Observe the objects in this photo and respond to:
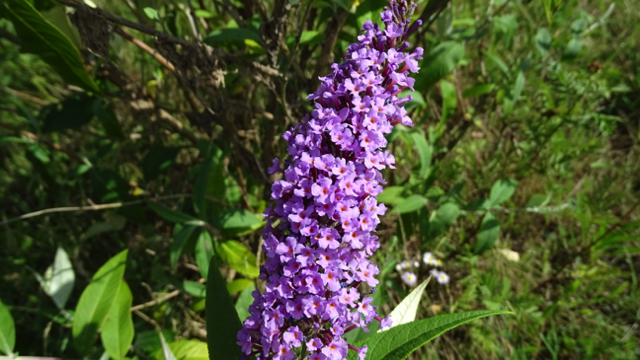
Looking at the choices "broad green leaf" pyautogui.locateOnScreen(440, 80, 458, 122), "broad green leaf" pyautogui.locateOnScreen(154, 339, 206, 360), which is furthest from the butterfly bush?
"broad green leaf" pyautogui.locateOnScreen(440, 80, 458, 122)

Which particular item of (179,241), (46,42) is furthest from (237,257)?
(46,42)

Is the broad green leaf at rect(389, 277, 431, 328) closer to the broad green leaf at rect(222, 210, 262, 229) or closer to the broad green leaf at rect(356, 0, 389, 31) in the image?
the broad green leaf at rect(222, 210, 262, 229)

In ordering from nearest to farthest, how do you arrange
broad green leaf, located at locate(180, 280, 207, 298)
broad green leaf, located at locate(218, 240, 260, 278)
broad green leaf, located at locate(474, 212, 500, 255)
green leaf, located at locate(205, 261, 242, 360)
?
1. green leaf, located at locate(205, 261, 242, 360)
2. broad green leaf, located at locate(218, 240, 260, 278)
3. broad green leaf, located at locate(180, 280, 207, 298)
4. broad green leaf, located at locate(474, 212, 500, 255)

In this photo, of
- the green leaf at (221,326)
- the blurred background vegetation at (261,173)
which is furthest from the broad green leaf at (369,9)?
the green leaf at (221,326)

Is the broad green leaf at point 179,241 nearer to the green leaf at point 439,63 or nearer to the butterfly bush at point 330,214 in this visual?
the butterfly bush at point 330,214

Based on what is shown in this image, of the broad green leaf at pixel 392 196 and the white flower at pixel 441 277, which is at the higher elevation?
the broad green leaf at pixel 392 196

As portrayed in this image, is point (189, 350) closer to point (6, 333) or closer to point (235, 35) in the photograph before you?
point (6, 333)
